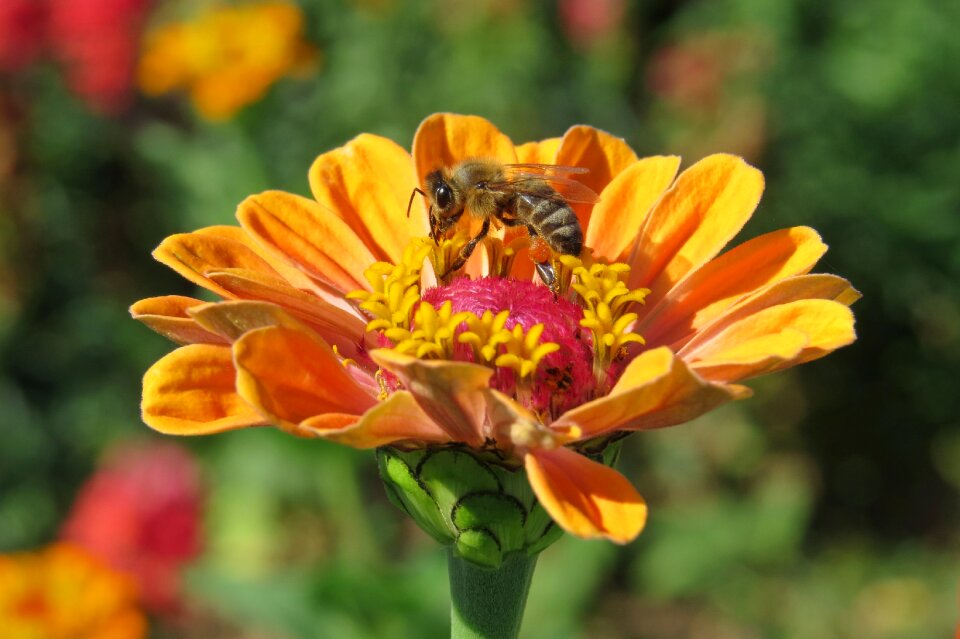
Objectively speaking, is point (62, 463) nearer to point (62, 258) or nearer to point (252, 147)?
point (62, 258)

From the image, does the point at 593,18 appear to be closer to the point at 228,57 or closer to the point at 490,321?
the point at 228,57

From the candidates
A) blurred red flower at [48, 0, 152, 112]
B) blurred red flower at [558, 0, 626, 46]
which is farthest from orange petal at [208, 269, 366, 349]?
blurred red flower at [558, 0, 626, 46]

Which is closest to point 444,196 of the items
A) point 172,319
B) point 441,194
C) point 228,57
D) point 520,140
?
point 441,194

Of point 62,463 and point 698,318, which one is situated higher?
point 698,318

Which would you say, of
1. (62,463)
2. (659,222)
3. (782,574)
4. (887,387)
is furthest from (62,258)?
(659,222)

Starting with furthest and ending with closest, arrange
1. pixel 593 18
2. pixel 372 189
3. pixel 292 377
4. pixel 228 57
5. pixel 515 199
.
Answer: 1. pixel 593 18
2. pixel 228 57
3. pixel 515 199
4. pixel 372 189
5. pixel 292 377
